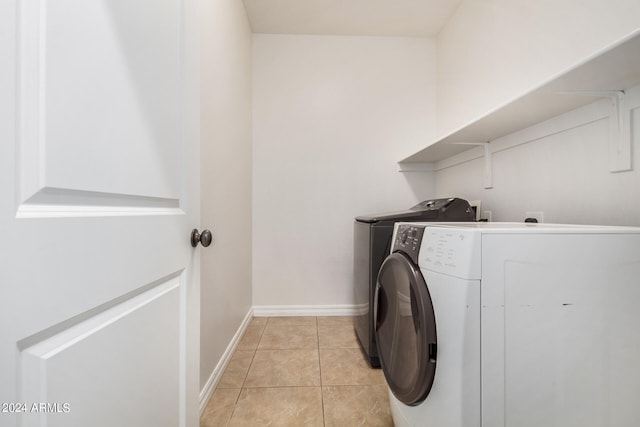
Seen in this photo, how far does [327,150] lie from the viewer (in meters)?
2.48

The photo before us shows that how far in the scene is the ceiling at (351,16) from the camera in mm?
2068

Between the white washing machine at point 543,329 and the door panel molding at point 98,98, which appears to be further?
the white washing machine at point 543,329

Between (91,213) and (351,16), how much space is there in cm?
242

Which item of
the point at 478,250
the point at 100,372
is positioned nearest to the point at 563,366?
the point at 478,250

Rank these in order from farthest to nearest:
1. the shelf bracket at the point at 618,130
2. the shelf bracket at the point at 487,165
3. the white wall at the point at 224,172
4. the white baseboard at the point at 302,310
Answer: the white baseboard at the point at 302,310 < the shelf bracket at the point at 487,165 < the white wall at the point at 224,172 < the shelf bracket at the point at 618,130

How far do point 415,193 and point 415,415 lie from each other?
188 centimetres

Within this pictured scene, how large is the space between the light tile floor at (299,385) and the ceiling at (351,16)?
2.49m

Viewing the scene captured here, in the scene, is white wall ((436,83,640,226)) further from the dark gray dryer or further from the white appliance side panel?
the white appliance side panel

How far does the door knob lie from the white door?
5 centimetres

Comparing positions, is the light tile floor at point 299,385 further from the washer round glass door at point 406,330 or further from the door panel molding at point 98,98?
the door panel molding at point 98,98

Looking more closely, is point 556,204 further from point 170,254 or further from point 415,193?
point 170,254

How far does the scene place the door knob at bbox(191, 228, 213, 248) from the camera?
83cm

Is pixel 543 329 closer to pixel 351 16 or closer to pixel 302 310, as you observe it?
pixel 302 310

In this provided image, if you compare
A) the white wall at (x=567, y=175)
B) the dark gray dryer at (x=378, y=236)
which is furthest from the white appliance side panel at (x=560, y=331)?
the dark gray dryer at (x=378, y=236)
